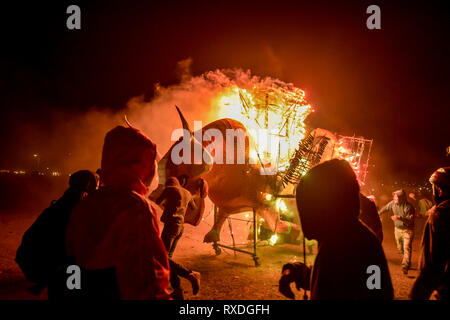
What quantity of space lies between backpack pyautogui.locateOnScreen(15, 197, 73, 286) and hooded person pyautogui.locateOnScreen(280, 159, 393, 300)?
2.20m


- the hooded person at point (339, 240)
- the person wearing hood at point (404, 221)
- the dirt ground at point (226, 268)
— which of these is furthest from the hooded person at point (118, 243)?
the person wearing hood at point (404, 221)

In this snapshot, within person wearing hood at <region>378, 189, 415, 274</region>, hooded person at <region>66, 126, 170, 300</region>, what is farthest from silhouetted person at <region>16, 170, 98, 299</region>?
person wearing hood at <region>378, 189, 415, 274</region>

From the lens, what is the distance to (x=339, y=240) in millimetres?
1895

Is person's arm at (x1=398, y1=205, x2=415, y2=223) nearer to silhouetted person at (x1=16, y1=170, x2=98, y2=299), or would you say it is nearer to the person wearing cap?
the person wearing cap

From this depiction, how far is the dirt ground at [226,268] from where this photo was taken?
569 centimetres

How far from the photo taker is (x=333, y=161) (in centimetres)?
207

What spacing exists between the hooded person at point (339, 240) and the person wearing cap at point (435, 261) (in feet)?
3.94

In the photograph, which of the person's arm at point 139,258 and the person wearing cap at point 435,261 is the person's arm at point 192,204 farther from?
the person wearing cap at point 435,261

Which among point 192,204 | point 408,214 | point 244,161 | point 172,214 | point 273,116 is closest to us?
point 172,214

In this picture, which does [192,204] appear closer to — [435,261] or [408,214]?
[435,261]

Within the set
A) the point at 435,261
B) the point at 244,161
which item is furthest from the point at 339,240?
the point at 244,161

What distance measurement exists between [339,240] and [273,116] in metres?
10.0

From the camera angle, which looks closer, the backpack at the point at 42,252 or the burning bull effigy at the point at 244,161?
the backpack at the point at 42,252
